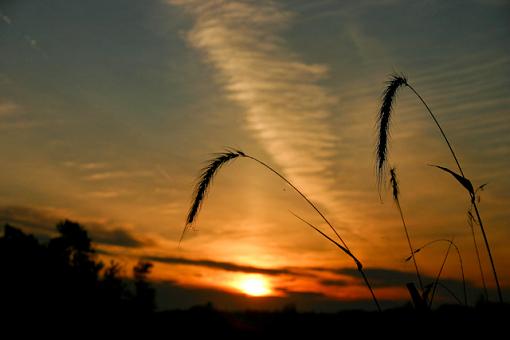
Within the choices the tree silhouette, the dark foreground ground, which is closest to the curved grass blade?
the dark foreground ground

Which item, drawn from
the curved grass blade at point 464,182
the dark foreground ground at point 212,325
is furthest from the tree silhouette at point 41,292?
the curved grass blade at point 464,182

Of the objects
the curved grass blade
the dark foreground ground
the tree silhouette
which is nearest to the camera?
the curved grass blade

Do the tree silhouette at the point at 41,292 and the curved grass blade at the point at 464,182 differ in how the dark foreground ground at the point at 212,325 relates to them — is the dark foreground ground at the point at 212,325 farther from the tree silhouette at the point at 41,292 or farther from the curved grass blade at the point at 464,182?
the curved grass blade at the point at 464,182

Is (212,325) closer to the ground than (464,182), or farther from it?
closer to the ground

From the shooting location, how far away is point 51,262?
49.5ft

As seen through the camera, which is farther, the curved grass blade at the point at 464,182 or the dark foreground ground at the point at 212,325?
the dark foreground ground at the point at 212,325

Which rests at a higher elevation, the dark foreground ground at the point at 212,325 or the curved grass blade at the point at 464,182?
the curved grass blade at the point at 464,182

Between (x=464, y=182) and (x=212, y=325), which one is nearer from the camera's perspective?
(x=464, y=182)

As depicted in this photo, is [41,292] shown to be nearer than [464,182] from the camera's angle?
No

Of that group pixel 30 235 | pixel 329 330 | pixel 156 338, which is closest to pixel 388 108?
pixel 329 330

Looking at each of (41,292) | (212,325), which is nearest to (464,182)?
(212,325)

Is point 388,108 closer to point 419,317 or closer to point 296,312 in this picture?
point 419,317

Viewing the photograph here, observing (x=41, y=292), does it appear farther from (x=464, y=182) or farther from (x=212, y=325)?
(x=464, y=182)

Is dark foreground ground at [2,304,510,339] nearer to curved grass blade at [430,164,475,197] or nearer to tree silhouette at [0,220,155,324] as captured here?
tree silhouette at [0,220,155,324]
